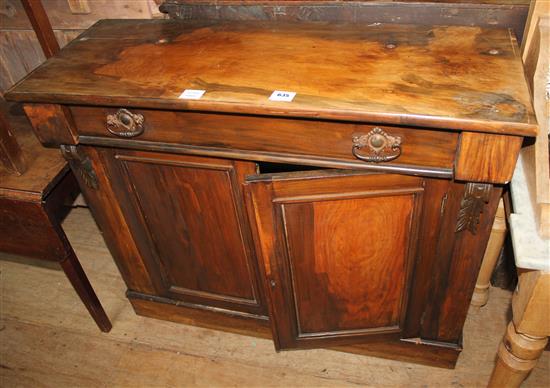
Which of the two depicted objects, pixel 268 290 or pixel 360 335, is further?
pixel 360 335

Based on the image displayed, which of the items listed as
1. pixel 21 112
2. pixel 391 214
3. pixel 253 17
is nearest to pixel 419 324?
pixel 391 214

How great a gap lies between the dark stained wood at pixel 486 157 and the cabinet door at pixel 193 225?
1.68ft

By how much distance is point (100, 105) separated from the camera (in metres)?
1.18

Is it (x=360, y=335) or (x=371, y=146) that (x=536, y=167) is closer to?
(x=371, y=146)

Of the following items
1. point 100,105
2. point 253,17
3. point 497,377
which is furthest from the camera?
point 253,17

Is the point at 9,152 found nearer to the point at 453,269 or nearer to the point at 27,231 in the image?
the point at 27,231

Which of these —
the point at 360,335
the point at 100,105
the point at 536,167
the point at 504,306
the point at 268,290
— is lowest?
the point at 504,306

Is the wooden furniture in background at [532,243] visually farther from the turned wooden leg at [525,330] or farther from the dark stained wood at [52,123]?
the dark stained wood at [52,123]

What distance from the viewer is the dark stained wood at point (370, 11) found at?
4.28ft

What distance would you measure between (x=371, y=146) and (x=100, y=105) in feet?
2.13

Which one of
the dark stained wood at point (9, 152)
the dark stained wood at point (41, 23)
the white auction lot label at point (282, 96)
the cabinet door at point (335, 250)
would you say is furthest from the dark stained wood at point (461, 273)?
the dark stained wood at point (41, 23)

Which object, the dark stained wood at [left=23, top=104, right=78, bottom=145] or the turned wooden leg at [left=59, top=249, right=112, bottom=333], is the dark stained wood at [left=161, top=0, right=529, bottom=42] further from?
the turned wooden leg at [left=59, top=249, right=112, bottom=333]

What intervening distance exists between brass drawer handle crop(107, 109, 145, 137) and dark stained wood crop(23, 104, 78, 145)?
4.8 inches

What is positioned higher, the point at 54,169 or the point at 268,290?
the point at 54,169
